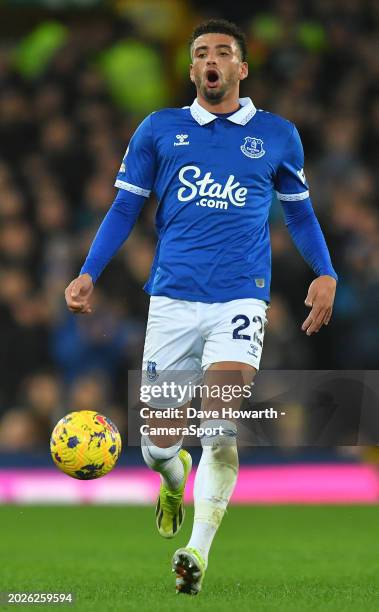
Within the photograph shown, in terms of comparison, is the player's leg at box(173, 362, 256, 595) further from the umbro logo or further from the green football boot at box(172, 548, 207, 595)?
the umbro logo

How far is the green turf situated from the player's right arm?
143 cm

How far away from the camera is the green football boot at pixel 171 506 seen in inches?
267

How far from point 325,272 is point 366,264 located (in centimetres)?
556

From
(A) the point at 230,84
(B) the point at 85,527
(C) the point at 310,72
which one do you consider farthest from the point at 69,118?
(A) the point at 230,84

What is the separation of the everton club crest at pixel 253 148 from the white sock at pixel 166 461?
1373 millimetres

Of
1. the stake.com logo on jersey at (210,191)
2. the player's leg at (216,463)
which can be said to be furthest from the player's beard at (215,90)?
the player's leg at (216,463)

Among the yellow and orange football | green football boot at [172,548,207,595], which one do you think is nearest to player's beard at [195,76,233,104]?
the yellow and orange football

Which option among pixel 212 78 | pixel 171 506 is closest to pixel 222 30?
pixel 212 78

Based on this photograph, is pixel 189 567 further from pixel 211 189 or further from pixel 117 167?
pixel 117 167

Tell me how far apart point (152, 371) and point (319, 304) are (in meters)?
0.81

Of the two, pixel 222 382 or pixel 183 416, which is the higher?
pixel 222 382

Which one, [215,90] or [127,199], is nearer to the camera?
[215,90]

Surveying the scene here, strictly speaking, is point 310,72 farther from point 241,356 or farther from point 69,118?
point 241,356

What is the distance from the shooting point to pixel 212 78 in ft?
20.5
